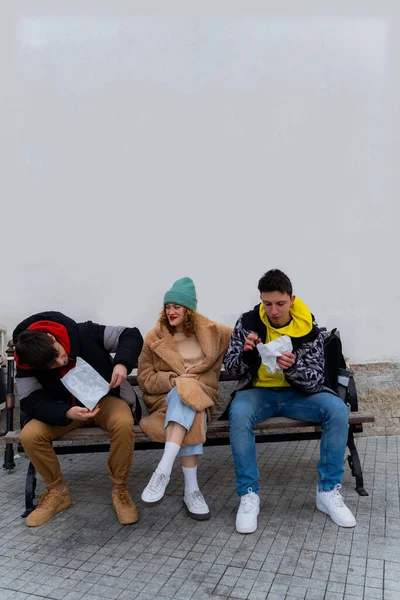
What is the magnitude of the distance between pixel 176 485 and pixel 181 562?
43.1 inches

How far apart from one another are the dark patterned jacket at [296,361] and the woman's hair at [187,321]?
308mm

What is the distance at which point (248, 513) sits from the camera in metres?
3.40

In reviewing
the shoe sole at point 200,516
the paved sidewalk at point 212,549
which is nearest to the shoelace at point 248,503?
the paved sidewalk at point 212,549

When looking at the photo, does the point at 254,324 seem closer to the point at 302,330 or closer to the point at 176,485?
the point at 302,330

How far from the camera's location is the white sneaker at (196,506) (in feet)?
11.7

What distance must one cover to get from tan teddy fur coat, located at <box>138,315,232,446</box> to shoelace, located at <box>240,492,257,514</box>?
1.86ft

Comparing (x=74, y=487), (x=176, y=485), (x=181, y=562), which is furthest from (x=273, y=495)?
(x=74, y=487)

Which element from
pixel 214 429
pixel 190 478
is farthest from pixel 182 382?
pixel 190 478

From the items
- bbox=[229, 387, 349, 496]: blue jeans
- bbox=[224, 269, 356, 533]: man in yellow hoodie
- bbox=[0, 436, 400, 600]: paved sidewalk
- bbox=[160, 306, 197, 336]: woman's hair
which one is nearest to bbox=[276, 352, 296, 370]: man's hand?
bbox=[224, 269, 356, 533]: man in yellow hoodie

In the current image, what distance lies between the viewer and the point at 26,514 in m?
3.76

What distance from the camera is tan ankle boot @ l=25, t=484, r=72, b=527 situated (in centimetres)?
362

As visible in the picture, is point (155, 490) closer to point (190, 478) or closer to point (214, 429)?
point (190, 478)

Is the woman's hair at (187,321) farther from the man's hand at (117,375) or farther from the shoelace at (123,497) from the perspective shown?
the shoelace at (123,497)

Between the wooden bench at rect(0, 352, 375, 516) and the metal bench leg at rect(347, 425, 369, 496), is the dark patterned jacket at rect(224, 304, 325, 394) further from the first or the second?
the metal bench leg at rect(347, 425, 369, 496)
